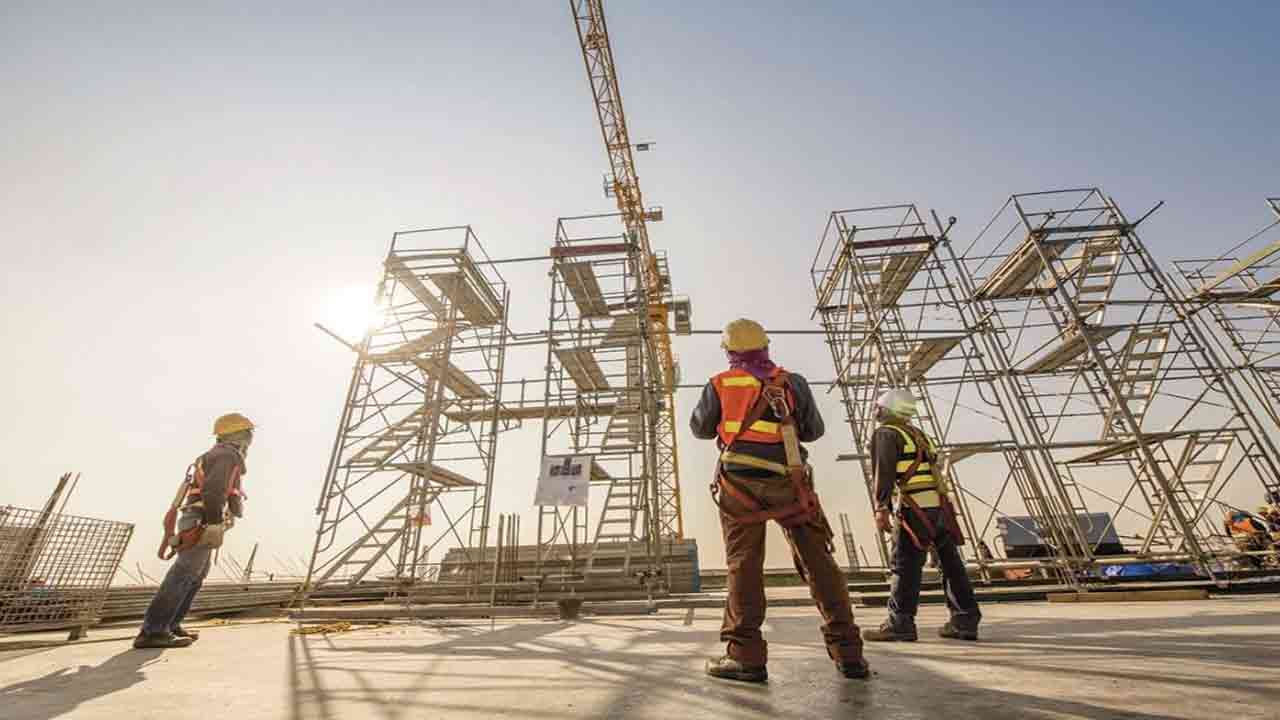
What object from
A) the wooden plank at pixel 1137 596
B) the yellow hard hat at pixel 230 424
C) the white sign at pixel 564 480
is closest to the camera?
the yellow hard hat at pixel 230 424

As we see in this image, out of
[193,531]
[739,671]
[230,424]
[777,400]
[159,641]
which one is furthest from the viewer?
[230,424]

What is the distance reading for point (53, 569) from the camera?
5723 mm

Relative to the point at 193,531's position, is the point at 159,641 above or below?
below

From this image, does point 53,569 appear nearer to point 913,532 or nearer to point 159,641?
point 159,641

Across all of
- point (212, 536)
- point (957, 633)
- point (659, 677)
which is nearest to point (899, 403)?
point (957, 633)

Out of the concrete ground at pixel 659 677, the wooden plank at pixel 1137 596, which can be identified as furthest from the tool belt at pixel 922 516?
the wooden plank at pixel 1137 596

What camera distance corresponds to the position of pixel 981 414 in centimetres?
1092

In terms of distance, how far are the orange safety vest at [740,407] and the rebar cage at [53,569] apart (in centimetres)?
728

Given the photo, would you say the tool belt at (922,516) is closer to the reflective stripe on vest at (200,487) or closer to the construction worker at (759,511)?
the construction worker at (759,511)

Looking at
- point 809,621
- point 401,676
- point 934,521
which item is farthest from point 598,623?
point 934,521

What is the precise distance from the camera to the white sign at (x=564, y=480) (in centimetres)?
857

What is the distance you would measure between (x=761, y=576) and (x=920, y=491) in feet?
7.07

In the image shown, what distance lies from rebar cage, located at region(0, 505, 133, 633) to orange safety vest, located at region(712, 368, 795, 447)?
728cm

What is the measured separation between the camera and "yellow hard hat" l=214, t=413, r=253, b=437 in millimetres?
5375
